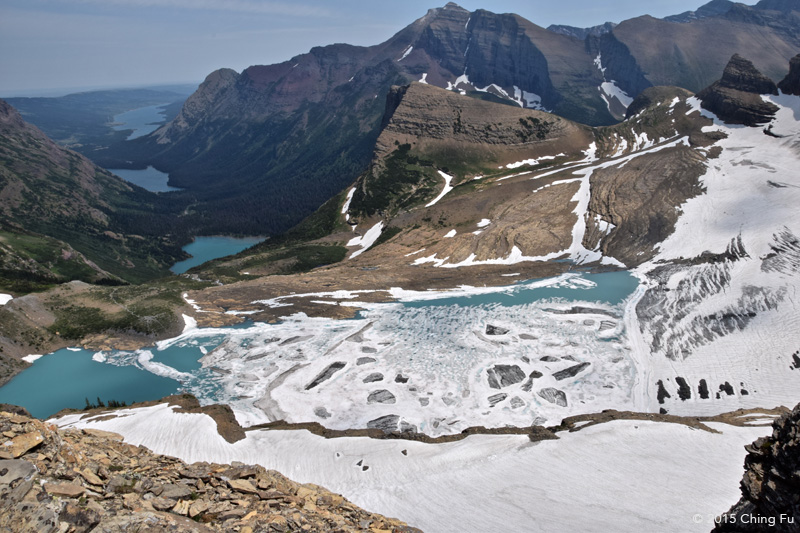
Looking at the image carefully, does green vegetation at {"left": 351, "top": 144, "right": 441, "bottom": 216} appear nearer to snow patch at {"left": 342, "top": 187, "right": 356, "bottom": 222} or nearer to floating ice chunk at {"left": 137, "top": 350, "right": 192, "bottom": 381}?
snow patch at {"left": 342, "top": 187, "right": 356, "bottom": 222}

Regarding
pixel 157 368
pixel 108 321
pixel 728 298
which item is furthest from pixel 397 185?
pixel 157 368

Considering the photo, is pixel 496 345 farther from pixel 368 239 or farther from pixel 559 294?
pixel 368 239

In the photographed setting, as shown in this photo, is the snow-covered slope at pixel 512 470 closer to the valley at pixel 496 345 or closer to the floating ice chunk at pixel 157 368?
the valley at pixel 496 345

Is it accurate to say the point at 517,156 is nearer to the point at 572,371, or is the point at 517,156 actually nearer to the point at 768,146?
the point at 768,146

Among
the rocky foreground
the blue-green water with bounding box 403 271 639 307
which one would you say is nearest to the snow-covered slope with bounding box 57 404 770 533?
the rocky foreground

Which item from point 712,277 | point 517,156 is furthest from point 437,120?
point 712,277
